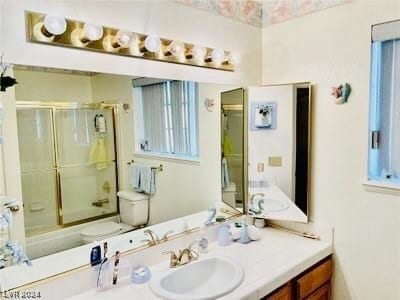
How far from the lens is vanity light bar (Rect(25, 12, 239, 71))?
127 cm

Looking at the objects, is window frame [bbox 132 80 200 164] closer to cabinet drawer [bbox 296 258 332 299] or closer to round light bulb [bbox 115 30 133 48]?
round light bulb [bbox 115 30 133 48]

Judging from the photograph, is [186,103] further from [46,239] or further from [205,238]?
[46,239]

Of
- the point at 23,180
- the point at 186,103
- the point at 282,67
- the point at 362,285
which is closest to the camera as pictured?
the point at 23,180

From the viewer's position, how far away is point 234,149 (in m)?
2.12

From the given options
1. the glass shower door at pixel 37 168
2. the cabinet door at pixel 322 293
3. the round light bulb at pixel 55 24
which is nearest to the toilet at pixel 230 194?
the cabinet door at pixel 322 293

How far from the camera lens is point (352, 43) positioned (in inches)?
68.0

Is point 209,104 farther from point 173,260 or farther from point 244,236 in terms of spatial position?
point 173,260

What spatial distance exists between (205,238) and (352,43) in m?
1.36

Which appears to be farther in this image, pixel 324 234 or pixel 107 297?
pixel 324 234

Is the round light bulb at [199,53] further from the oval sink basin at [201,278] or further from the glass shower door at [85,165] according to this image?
the oval sink basin at [201,278]

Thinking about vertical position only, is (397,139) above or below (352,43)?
below

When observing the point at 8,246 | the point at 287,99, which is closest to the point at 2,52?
the point at 8,246

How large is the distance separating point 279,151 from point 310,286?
802 mm

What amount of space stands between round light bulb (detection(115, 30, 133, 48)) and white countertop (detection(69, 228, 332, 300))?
1.10m
